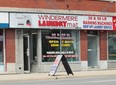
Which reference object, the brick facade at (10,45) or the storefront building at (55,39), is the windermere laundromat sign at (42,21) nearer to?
the storefront building at (55,39)

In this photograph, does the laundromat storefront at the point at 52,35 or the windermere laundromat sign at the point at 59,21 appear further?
the laundromat storefront at the point at 52,35

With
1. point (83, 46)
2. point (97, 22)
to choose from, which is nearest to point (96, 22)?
point (97, 22)

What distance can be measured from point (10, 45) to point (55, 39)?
3.39m

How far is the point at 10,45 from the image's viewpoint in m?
27.6

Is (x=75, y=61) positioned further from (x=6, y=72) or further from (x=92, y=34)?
(x=6, y=72)

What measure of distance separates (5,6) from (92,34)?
7319 mm

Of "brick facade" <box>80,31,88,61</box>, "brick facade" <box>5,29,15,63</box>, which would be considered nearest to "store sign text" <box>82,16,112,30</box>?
"brick facade" <box>80,31,88,61</box>

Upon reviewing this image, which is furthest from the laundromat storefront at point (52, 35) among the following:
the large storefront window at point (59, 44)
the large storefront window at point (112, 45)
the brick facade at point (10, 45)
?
the large storefront window at point (112, 45)

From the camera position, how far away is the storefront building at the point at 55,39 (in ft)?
90.5

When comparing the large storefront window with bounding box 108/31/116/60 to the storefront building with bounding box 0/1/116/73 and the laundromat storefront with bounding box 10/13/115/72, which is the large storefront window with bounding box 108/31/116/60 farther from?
the laundromat storefront with bounding box 10/13/115/72

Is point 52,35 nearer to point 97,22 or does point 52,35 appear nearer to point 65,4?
point 65,4

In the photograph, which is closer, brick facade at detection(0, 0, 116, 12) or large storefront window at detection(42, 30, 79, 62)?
brick facade at detection(0, 0, 116, 12)

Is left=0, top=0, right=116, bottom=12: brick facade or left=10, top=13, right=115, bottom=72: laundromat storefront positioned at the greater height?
left=0, top=0, right=116, bottom=12: brick facade

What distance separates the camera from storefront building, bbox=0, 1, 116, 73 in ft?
90.5
